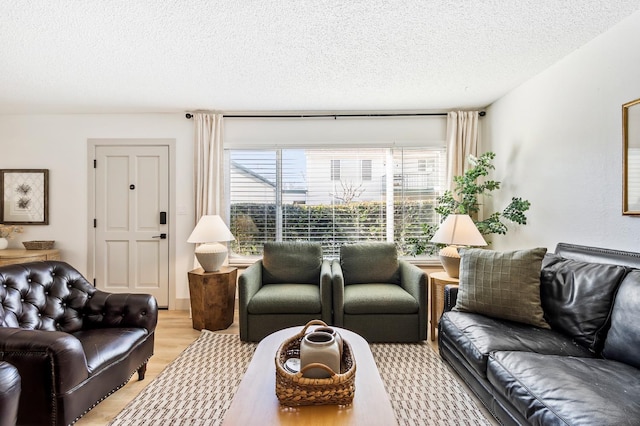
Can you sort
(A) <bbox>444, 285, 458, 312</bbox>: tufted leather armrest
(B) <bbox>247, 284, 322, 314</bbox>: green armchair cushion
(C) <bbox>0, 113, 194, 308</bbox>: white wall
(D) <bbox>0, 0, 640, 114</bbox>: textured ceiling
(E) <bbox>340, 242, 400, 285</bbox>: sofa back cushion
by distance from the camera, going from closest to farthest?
(D) <bbox>0, 0, 640, 114</bbox>: textured ceiling < (A) <bbox>444, 285, 458, 312</bbox>: tufted leather armrest < (B) <bbox>247, 284, 322, 314</bbox>: green armchair cushion < (E) <bbox>340, 242, 400, 285</bbox>: sofa back cushion < (C) <bbox>0, 113, 194, 308</bbox>: white wall

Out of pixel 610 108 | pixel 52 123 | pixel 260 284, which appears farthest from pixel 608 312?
pixel 52 123

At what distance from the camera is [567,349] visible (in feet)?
5.73

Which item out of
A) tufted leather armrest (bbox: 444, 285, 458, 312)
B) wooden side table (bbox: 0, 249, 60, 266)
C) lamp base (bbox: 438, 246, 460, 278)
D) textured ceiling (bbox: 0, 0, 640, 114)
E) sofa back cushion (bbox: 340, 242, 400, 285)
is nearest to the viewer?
textured ceiling (bbox: 0, 0, 640, 114)

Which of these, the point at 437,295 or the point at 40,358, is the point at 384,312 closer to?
the point at 437,295

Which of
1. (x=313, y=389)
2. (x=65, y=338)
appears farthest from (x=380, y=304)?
(x=65, y=338)

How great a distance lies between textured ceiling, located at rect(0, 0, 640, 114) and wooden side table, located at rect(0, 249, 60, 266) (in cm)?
167

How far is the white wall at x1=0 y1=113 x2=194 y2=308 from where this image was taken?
3.93m

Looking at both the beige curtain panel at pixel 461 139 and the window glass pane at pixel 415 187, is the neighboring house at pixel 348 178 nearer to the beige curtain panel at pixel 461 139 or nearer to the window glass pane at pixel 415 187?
the window glass pane at pixel 415 187

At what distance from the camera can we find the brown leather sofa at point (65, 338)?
1.54 meters

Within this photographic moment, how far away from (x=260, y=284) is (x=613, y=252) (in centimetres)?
281

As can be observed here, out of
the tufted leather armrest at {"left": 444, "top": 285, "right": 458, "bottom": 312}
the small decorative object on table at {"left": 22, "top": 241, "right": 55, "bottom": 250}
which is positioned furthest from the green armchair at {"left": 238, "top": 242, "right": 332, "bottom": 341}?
the small decorative object on table at {"left": 22, "top": 241, "right": 55, "bottom": 250}

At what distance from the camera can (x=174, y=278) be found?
3.93 meters

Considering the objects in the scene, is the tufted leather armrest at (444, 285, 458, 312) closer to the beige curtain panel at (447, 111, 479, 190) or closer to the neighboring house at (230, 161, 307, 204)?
the beige curtain panel at (447, 111, 479, 190)

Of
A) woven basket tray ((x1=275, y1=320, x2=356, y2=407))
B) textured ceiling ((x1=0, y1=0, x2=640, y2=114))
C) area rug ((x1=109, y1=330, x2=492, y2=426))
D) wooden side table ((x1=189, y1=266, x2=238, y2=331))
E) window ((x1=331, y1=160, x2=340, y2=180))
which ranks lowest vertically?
area rug ((x1=109, y1=330, x2=492, y2=426))
